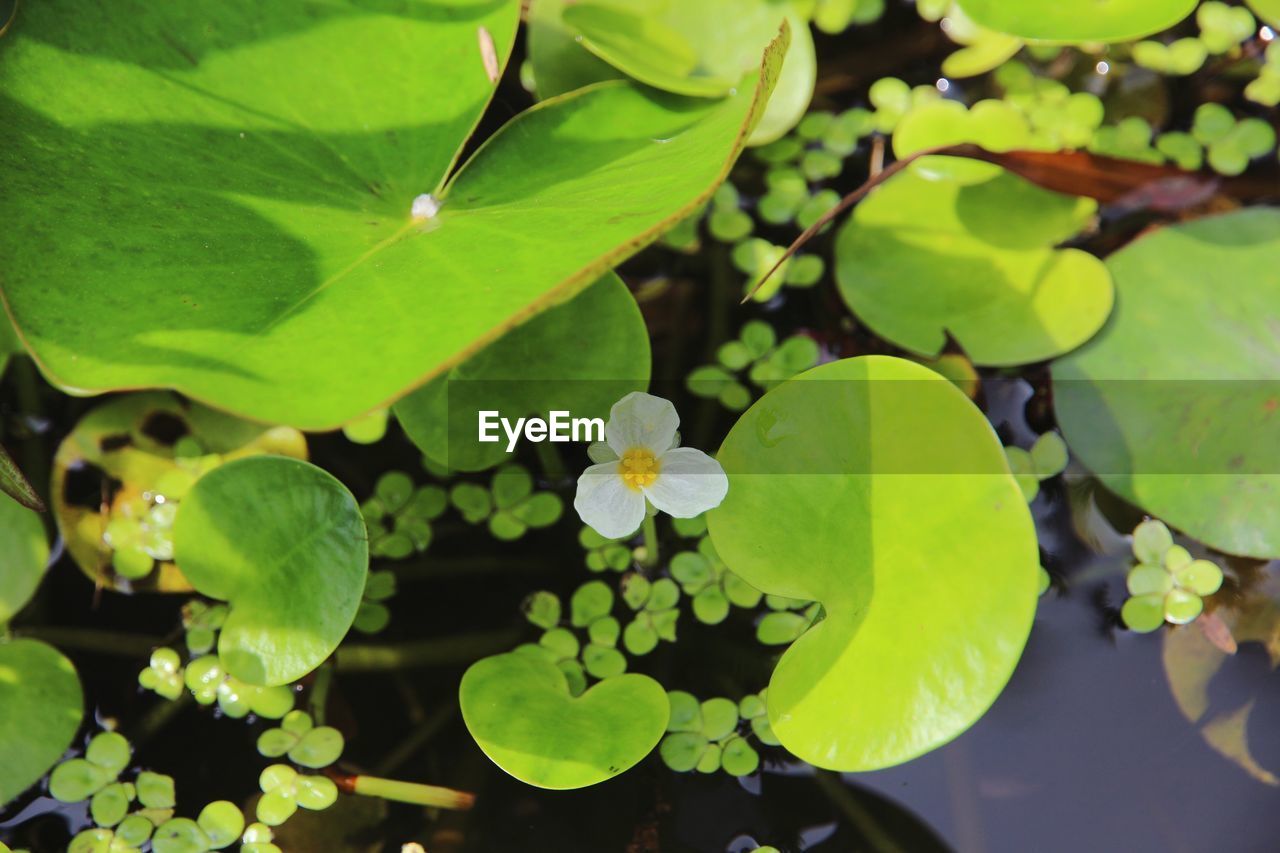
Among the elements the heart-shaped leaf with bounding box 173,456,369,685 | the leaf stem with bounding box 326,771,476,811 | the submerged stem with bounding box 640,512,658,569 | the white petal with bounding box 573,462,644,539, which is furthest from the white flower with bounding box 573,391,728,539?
the leaf stem with bounding box 326,771,476,811

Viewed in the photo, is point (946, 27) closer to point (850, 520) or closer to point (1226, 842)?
point (850, 520)

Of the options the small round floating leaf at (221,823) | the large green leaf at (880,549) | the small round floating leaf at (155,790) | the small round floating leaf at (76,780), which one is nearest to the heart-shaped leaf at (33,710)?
the small round floating leaf at (76,780)

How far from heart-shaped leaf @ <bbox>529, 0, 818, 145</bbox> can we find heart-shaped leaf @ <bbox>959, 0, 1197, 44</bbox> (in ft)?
1.10

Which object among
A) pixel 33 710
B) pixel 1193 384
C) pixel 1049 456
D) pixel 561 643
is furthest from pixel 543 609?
pixel 1193 384

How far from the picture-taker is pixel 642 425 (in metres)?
1.19

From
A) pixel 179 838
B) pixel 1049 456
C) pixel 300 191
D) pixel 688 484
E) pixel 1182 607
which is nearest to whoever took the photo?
pixel 688 484

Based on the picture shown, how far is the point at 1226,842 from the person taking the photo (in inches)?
54.2

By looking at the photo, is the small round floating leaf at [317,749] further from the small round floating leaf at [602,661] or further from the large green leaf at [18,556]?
the large green leaf at [18,556]

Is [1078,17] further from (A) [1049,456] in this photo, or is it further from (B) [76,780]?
(B) [76,780]

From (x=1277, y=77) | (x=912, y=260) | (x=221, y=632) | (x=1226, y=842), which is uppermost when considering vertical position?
(x=1277, y=77)

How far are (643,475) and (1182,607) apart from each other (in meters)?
0.92

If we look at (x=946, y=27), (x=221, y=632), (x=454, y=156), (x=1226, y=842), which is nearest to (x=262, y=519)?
(x=221, y=632)

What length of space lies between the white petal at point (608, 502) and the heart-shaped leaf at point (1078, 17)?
1.14 m

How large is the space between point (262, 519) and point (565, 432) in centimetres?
47
